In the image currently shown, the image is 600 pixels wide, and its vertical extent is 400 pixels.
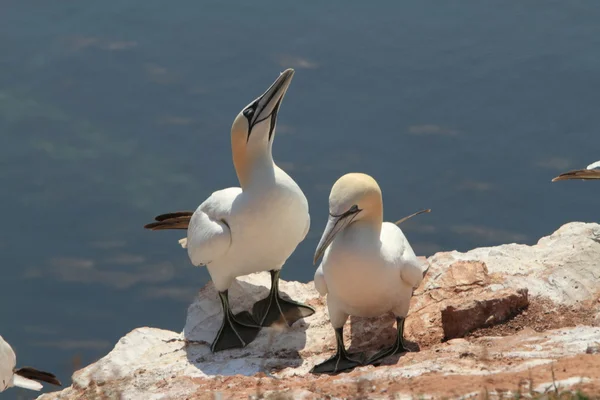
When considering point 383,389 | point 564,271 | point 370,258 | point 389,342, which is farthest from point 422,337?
point 383,389

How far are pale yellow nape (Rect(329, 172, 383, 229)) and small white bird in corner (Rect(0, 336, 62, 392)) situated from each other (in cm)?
228

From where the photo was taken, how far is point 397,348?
6.65 metres

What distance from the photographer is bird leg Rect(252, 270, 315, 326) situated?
7.71 meters

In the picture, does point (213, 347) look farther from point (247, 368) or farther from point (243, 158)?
point (243, 158)

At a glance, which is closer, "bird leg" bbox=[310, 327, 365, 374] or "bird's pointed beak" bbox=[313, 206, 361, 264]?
"bird's pointed beak" bbox=[313, 206, 361, 264]

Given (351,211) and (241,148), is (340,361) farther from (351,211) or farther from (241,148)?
(241,148)

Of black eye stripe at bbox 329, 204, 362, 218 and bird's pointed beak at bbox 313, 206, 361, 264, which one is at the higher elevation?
black eye stripe at bbox 329, 204, 362, 218

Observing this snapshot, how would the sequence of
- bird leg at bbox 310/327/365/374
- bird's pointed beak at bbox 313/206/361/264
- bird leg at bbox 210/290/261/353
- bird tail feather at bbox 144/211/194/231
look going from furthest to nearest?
1. bird tail feather at bbox 144/211/194/231
2. bird leg at bbox 210/290/261/353
3. bird leg at bbox 310/327/365/374
4. bird's pointed beak at bbox 313/206/361/264

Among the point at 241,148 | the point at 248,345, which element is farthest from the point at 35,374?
the point at 241,148

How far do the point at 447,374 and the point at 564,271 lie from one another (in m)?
2.10

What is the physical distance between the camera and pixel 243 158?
7.60 meters

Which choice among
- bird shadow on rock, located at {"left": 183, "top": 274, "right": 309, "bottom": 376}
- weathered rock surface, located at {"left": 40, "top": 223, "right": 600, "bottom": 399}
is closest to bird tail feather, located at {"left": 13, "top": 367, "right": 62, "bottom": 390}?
weathered rock surface, located at {"left": 40, "top": 223, "right": 600, "bottom": 399}

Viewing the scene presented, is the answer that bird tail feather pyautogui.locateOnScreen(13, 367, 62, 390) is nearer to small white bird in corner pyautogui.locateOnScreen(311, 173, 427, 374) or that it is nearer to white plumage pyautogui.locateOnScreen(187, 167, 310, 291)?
white plumage pyautogui.locateOnScreen(187, 167, 310, 291)

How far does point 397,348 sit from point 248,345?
117cm
